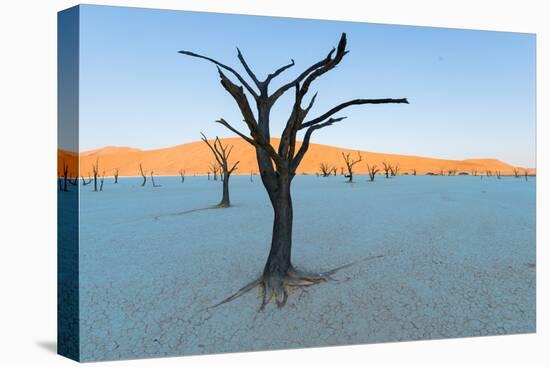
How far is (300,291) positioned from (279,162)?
55.5 inches

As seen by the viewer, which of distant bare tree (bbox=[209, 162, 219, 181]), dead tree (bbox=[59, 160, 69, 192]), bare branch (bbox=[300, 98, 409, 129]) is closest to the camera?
dead tree (bbox=[59, 160, 69, 192])

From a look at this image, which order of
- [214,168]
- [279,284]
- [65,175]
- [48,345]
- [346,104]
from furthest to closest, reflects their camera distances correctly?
[214,168]
[279,284]
[346,104]
[48,345]
[65,175]

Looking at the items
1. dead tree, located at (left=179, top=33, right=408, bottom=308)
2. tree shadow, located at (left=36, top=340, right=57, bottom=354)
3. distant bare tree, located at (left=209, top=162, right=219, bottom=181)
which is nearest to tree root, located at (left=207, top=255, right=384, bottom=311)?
dead tree, located at (left=179, top=33, right=408, bottom=308)

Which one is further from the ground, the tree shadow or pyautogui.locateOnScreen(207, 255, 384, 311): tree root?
pyautogui.locateOnScreen(207, 255, 384, 311): tree root

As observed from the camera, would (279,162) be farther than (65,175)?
Yes

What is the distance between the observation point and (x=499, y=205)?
→ 10062 mm

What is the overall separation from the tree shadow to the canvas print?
138 mm

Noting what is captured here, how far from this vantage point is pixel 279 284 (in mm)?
4594

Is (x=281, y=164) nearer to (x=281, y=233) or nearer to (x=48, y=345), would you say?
(x=281, y=233)

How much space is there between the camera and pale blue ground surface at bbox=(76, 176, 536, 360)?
13.6ft

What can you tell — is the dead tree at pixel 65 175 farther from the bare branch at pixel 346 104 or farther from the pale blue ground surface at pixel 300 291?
the bare branch at pixel 346 104

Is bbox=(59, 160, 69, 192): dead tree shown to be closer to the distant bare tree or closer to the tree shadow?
the tree shadow

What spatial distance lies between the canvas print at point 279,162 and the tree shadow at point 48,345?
0.45 ft

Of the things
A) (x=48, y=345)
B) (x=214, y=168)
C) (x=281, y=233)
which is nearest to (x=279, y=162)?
(x=281, y=233)
